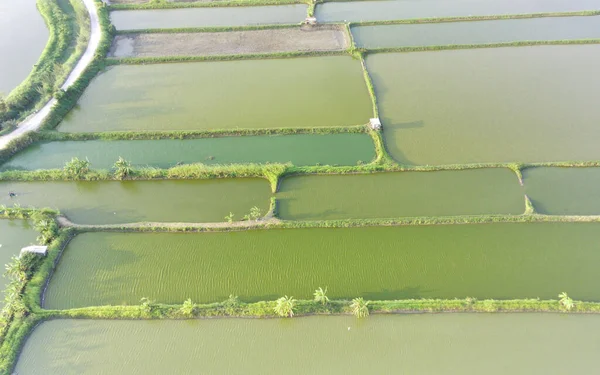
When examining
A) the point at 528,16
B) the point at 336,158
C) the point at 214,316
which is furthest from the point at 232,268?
the point at 528,16

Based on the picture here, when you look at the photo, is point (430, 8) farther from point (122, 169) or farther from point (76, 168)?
point (76, 168)

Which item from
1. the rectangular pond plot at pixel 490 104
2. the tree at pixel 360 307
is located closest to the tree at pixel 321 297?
the tree at pixel 360 307

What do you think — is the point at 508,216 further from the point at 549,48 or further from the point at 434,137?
the point at 549,48

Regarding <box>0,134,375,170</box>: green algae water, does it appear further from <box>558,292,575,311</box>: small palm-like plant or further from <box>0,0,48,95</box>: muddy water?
<box>558,292,575,311</box>: small palm-like plant

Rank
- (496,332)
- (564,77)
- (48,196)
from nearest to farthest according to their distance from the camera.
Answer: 1. (496,332)
2. (48,196)
3. (564,77)

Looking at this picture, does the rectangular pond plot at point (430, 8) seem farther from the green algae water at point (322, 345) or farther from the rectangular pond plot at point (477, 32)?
the green algae water at point (322, 345)

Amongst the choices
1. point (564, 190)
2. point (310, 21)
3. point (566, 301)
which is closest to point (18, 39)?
point (310, 21)
